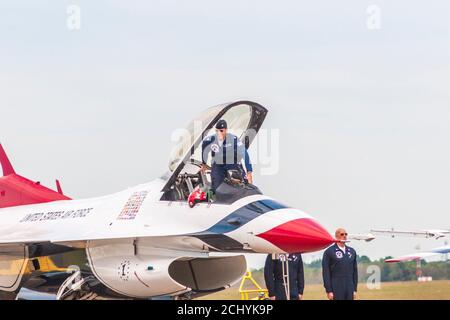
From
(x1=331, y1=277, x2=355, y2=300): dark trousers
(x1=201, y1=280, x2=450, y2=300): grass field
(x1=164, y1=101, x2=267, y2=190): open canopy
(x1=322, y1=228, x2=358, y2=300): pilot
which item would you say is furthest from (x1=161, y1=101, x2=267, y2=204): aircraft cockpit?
(x1=201, y1=280, x2=450, y2=300): grass field

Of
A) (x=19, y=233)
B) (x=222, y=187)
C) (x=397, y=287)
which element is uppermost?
(x=222, y=187)

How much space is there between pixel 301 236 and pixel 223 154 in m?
1.92

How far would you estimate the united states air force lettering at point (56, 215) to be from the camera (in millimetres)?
15367

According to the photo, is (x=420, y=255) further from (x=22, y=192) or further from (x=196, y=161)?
(x=22, y=192)

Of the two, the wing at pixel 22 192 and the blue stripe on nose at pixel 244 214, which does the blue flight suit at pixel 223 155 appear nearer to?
the blue stripe on nose at pixel 244 214

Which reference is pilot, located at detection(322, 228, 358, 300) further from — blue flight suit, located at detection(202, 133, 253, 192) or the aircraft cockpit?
the aircraft cockpit

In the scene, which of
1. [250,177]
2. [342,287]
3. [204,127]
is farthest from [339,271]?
[204,127]

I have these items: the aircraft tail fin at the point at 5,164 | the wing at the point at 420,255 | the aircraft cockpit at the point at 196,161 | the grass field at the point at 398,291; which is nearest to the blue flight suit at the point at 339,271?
the wing at the point at 420,255

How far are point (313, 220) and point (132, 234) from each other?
104 inches

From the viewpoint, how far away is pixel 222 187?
13.4 metres

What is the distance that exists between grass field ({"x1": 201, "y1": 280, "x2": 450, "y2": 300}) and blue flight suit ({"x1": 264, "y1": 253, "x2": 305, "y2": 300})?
1.55 meters

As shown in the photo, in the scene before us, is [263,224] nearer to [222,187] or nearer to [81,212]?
[222,187]

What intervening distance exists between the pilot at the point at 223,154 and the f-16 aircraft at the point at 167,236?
11 centimetres
